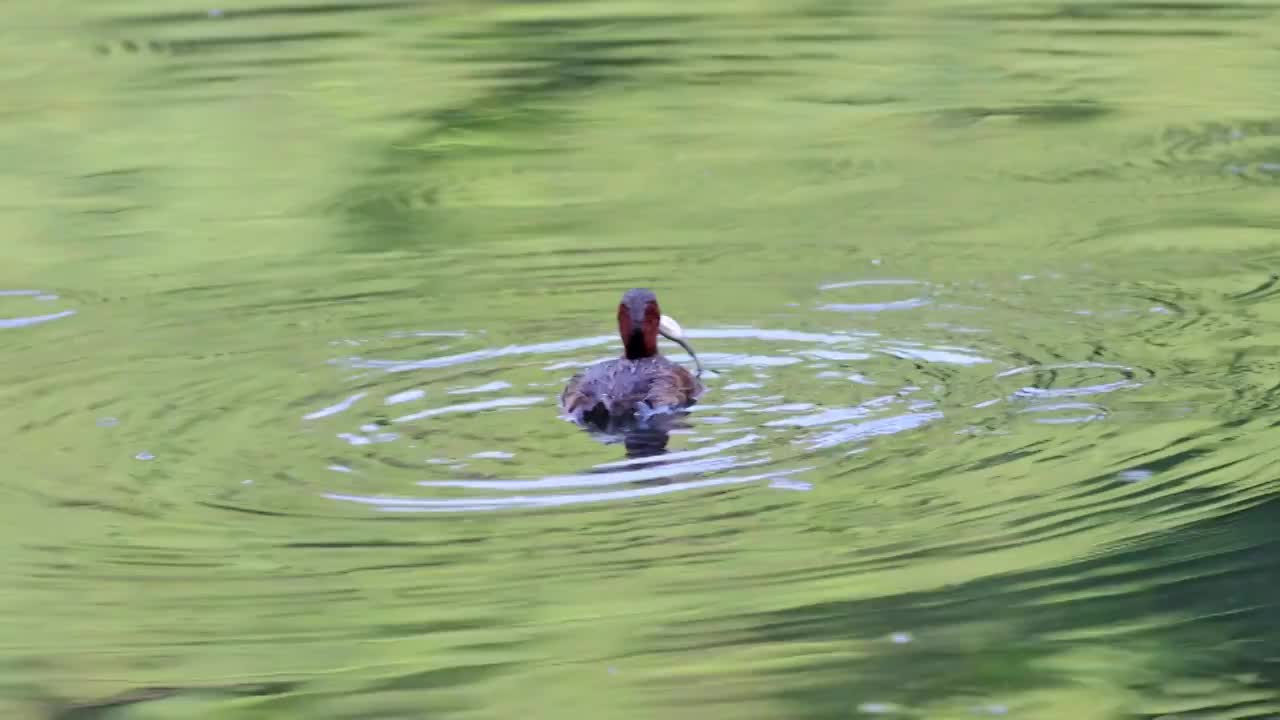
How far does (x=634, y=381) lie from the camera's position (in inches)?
361

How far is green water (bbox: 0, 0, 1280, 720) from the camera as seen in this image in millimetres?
6629

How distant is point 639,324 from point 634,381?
18.6 inches

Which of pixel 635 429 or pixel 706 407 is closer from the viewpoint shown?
pixel 635 429

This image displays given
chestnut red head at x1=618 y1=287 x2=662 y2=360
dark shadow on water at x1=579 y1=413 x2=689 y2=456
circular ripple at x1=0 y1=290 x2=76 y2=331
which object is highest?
Answer: chestnut red head at x1=618 y1=287 x2=662 y2=360

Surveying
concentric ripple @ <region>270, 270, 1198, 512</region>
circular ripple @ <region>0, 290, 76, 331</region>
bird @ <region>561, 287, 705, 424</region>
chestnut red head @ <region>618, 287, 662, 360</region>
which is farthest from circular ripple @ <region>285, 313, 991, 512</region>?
circular ripple @ <region>0, 290, 76, 331</region>

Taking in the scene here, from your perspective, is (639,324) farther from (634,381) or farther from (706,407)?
(706,407)

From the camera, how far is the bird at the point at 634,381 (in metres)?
9.01

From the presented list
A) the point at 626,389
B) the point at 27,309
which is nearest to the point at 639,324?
the point at 626,389

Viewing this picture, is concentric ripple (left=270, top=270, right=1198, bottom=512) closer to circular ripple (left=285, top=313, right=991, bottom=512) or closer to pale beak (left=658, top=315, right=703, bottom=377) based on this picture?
circular ripple (left=285, top=313, right=991, bottom=512)

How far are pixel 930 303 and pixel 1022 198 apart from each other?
2612mm

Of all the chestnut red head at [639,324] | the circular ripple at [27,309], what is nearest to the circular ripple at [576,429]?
the chestnut red head at [639,324]

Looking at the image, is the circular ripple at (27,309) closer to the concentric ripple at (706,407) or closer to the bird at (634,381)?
the concentric ripple at (706,407)

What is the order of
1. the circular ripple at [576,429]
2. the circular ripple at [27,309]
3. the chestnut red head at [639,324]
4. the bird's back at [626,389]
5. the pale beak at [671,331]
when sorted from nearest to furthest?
the circular ripple at [576,429]
the bird's back at [626,389]
the chestnut red head at [639,324]
the pale beak at [671,331]
the circular ripple at [27,309]

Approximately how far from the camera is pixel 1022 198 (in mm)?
13086
